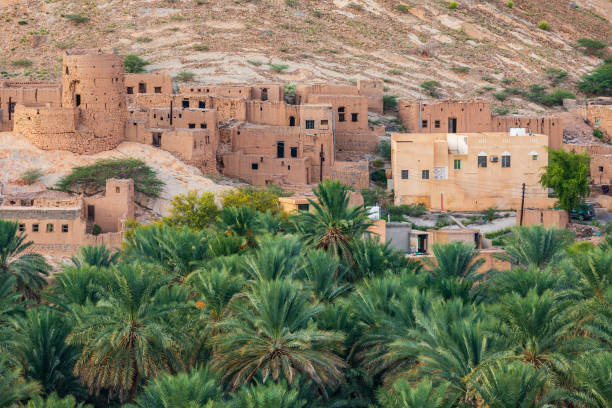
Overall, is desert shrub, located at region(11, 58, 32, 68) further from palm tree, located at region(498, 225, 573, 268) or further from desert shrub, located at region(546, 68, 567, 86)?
palm tree, located at region(498, 225, 573, 268)

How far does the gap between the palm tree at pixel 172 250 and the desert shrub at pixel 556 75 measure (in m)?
40.8

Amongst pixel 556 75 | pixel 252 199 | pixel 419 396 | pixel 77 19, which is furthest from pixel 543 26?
pixel 419 396

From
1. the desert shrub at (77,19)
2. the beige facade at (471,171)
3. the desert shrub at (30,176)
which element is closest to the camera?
the desert shrub at (30,176)

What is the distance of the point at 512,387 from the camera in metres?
17.6

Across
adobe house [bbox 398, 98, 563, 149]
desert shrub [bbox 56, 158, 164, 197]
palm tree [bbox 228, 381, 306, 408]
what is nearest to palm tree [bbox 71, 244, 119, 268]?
palm tree [bbox 228, 381, 306, 408]

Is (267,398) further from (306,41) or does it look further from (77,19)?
(77,19)

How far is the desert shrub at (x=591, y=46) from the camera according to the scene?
237ft

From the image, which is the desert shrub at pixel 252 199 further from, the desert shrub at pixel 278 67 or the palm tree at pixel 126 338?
the desert shrub at pixel 278 67

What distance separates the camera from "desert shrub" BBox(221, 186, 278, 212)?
35125 mm

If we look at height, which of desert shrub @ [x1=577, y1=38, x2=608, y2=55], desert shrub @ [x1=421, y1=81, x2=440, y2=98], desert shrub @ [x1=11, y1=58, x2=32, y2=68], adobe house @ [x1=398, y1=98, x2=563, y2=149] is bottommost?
adobe house @ [x1=398, y1=98, x2=563, y2=149]

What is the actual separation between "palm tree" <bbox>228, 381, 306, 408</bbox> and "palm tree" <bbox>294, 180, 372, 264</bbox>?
26.6ft

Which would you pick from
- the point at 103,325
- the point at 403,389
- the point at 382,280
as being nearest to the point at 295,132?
the point at 382,280

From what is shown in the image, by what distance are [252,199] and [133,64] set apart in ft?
69.3

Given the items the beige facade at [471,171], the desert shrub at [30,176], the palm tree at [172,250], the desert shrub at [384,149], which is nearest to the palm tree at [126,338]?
the palm tree at [172,250]
